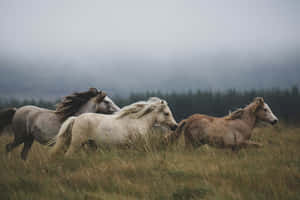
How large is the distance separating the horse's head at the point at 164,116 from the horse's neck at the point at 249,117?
1.74 metres

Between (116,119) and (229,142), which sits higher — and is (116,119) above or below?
above

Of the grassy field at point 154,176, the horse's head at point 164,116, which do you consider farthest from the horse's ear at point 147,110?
the grassy field at point 154,176

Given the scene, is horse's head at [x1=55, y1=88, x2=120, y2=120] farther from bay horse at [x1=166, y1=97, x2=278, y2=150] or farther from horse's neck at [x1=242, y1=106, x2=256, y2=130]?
horse's neck at [x1=242, y1=106, x2=256, y2=130]

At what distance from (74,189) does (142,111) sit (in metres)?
2.90

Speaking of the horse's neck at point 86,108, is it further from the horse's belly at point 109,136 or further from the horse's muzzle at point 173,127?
the horse's muzzle at point 173,127

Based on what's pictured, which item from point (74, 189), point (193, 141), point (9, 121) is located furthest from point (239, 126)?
point (9, 121)

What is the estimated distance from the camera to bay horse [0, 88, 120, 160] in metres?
7.04

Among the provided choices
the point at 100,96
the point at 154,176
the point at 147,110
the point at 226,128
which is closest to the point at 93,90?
the point at 100,96

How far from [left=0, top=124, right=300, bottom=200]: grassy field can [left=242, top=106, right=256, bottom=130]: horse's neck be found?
3.31 ft

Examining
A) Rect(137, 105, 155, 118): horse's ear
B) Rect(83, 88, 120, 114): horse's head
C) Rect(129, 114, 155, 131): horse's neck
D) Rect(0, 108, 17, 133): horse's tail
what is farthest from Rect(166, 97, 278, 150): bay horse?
Rect(0, 108, 17, 133): horse's tail

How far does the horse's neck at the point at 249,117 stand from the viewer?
6.39 meters

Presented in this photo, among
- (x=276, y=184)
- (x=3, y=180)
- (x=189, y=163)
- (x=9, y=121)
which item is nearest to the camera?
(x=276, y=184)

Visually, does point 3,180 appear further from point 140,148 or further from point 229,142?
point 229,142

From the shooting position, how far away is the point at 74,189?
3691 millimetres
